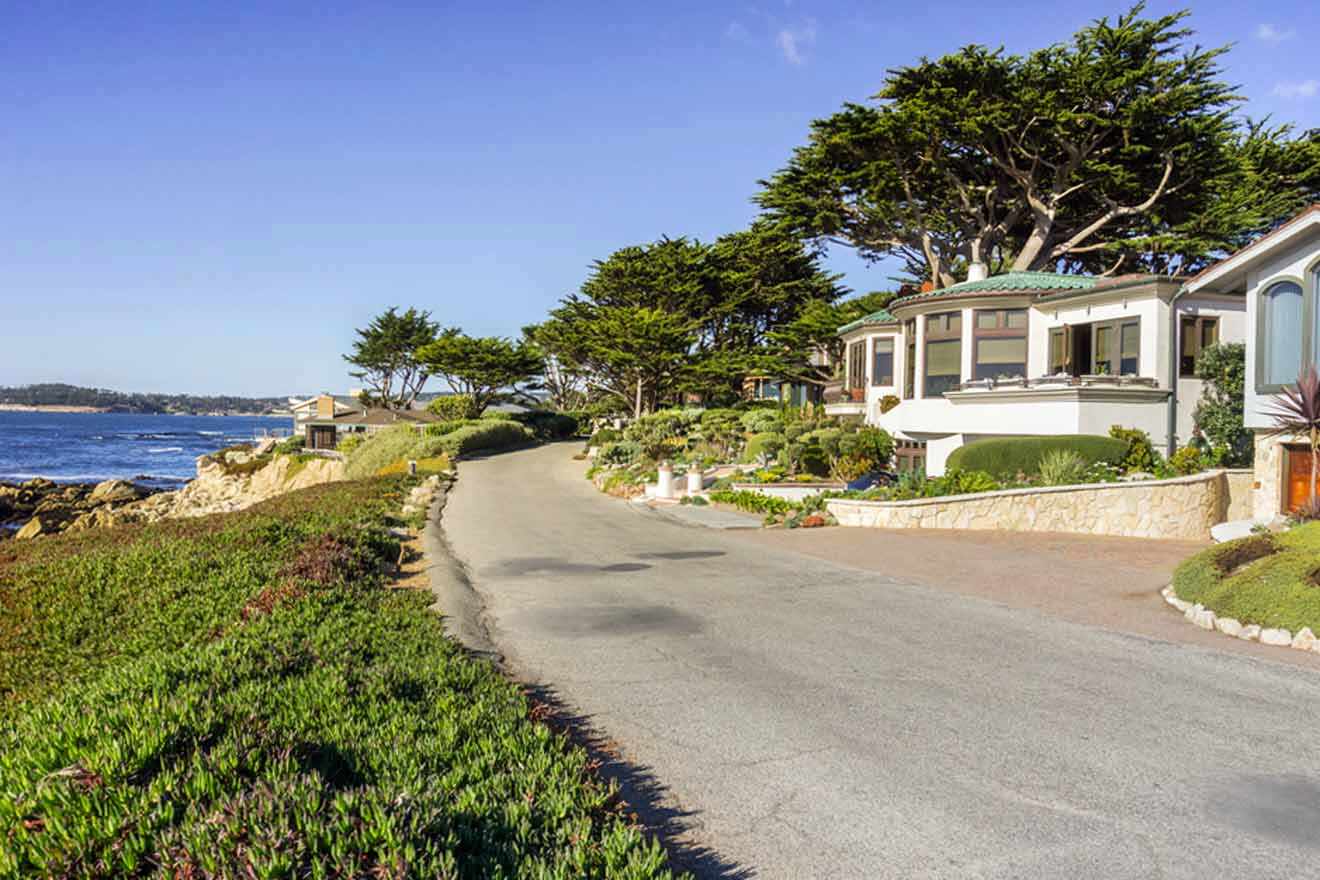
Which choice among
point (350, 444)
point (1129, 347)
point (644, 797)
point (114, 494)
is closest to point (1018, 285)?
point (1129, 347)

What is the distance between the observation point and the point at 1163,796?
538 centimetres

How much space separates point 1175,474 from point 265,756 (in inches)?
819

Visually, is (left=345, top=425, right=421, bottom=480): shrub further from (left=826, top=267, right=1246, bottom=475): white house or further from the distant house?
(left=826, top=267, right=1246, bottom=475): white house

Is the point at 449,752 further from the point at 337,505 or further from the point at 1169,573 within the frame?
the point at 337,505

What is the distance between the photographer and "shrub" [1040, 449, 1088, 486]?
18969mm

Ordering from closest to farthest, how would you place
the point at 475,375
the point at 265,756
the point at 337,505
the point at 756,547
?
the point at 265,756
the point at 756,547
the point at 337,505
the point at 475,375

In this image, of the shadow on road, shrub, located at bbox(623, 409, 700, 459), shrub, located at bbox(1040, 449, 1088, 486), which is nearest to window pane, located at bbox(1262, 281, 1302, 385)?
shrub, located at bbox(1040, 449, 1088, 486)

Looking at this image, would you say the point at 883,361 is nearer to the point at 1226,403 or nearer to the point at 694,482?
the point at 694,482

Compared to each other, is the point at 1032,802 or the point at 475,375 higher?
the point at 475,375

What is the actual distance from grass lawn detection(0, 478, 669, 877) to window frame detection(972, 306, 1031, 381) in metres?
20.7

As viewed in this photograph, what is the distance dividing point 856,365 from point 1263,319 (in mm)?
17802

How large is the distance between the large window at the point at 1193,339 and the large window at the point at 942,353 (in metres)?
5.86

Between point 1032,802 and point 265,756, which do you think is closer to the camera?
point 265,756

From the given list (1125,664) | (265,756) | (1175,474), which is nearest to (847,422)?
(1175,474)
